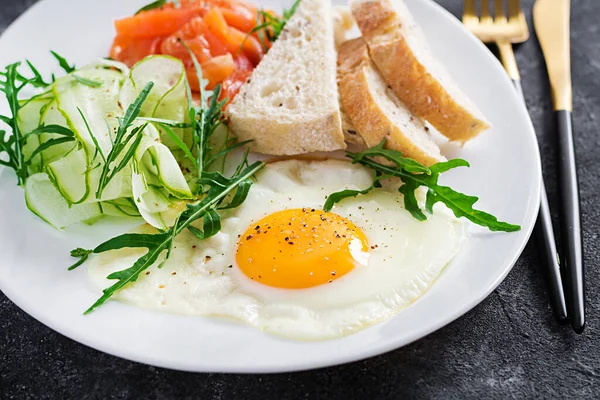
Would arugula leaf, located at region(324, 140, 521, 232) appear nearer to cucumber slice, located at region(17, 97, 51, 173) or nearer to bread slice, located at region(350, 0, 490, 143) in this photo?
bread slice, located at region(350, 0, 490, 143)

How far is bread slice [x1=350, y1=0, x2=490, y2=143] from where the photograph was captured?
3562mm

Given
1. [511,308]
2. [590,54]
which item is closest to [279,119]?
[511,308]

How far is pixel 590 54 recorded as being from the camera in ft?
16.2

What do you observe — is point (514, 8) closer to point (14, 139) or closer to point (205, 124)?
point (205, 124)

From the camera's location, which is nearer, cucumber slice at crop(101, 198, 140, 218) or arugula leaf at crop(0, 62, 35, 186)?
cucumber slice at crop(101, 198, 140, 218)

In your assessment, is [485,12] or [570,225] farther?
[485,12]

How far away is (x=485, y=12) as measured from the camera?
15.9 feet

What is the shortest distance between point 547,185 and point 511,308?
1.02 metres

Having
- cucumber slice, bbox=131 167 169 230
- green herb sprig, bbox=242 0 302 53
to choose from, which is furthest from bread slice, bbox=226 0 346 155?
cucumber slice, bbox=131 167 169 230

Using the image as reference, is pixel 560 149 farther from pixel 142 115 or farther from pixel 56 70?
pixel 56 70

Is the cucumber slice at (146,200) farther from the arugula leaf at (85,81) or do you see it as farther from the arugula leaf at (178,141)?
the arugula leaf at (85,81)

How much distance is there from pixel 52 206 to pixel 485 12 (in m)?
3.45

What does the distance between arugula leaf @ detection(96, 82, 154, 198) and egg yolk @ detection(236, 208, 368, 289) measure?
0.68 m

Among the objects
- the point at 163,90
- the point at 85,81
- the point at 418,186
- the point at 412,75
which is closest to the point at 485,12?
the point at 412,75
